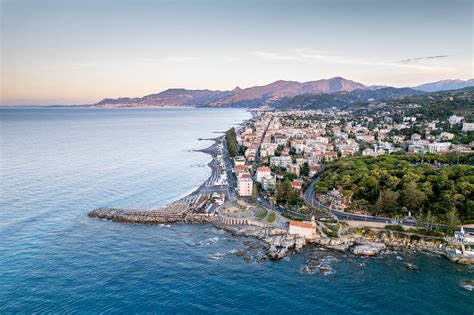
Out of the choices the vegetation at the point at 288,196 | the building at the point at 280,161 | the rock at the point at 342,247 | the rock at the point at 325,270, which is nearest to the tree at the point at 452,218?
the rock at the point at 342,247

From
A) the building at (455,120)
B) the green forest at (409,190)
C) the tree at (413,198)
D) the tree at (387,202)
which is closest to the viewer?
the green forest at (409,190)

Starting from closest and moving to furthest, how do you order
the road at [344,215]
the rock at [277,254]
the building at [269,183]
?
the rock at [277,254] → the road at [344,215] → the building at [269,183]

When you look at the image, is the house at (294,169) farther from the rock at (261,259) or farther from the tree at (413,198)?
the rock at (261,259)

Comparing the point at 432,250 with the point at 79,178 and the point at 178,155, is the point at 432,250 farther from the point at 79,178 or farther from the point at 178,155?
the point at 178,155

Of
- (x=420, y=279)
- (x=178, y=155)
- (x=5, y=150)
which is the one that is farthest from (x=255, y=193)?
(x=5, y=150)

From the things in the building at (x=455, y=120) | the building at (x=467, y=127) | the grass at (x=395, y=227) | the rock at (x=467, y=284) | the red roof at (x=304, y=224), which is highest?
the building at (x=455, y=120)

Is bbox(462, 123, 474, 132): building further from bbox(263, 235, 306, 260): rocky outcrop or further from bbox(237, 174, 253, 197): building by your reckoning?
bbox(263, 235, 306, 260): rocky outcrop

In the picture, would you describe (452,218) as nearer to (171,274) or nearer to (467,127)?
(171,274)
